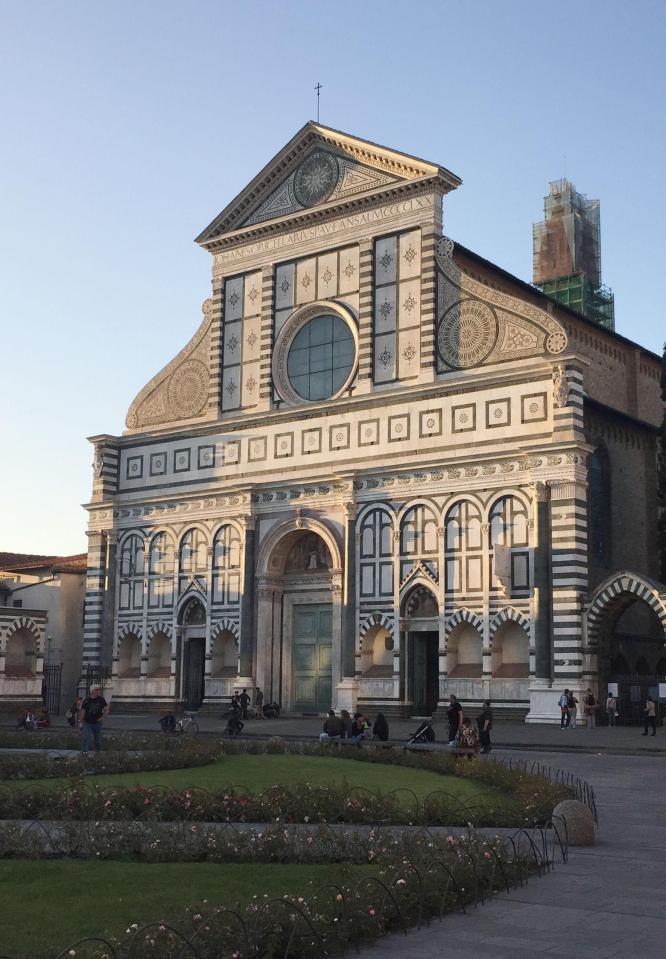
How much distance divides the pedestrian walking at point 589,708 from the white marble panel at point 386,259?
1588 cm

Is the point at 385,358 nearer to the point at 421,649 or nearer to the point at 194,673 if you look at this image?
the point at 421,649

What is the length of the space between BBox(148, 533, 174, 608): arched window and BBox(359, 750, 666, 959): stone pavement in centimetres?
3211

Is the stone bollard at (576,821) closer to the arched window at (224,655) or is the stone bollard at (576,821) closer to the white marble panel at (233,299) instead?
the arched window at (224,655)

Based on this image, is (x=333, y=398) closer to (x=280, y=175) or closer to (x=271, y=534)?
(x=271, y=534)

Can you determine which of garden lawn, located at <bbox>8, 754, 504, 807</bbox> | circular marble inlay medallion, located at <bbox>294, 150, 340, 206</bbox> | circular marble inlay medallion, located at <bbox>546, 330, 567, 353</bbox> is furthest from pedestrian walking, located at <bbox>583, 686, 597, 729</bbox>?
circular marble inlay medallion, located at <bbox>294, 150, 340, 206</bbox>

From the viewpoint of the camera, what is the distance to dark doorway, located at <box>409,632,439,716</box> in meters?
38.2

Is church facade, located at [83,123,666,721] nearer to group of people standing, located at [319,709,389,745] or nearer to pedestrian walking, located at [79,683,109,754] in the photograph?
group of people standing, located at [319,709,389,745]

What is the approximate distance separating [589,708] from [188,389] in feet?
68.7

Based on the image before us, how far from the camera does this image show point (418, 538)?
38188mm

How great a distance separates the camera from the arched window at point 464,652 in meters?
36.9

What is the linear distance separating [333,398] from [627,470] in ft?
37.0

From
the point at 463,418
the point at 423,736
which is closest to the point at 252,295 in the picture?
the point at 463,418

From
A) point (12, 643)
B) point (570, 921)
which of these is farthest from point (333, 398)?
point (570, 921)

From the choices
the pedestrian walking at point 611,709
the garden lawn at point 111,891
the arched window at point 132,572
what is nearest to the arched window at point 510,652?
the pedestrian walking at point 611,709
